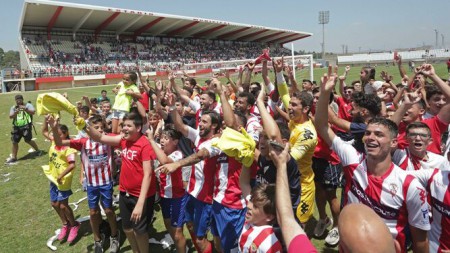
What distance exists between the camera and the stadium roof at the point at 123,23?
120 ft

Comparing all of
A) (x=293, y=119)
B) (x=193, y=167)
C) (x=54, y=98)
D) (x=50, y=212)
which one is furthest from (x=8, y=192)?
(x=293, y=119)

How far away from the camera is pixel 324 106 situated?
301 cm

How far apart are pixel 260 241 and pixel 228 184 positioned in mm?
1352

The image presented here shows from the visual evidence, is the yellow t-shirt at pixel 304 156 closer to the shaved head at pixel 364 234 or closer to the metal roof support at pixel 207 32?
the shaved head at pixel 364 234

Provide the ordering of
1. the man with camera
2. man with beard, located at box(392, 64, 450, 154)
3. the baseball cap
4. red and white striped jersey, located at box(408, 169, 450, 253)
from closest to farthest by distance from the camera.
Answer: red and white striped jersey, located at box(408, 169, 450, 253) < man with beard, located at box(392, 64, 450, 154) < the baseball cap < the man with camera

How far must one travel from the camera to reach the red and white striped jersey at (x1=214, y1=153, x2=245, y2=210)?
11.6ft

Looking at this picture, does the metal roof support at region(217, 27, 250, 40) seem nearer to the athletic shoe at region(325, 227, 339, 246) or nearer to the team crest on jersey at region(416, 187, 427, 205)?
the athletic shoe at region(325, 227, 339, 246)

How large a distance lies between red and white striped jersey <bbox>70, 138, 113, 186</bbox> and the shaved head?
4238 millimetres

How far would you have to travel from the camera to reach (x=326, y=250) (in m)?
4.37

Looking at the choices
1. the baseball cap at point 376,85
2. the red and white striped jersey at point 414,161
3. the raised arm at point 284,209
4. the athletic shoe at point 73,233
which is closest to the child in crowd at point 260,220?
the raised arm at point 284,209

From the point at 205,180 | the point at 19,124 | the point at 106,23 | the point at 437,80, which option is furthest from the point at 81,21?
the point at 437,80

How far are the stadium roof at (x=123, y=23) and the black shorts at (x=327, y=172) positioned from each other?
3716 cm

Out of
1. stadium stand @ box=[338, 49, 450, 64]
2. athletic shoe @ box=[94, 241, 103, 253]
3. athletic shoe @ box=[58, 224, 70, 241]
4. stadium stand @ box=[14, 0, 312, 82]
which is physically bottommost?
athletic shoe @ box=[58, 224, 70, 241]

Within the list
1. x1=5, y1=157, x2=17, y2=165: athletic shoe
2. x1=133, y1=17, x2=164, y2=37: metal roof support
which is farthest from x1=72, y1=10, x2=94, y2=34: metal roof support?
x1=5, y1=157, x2=17, y2=165: athletic shoe
